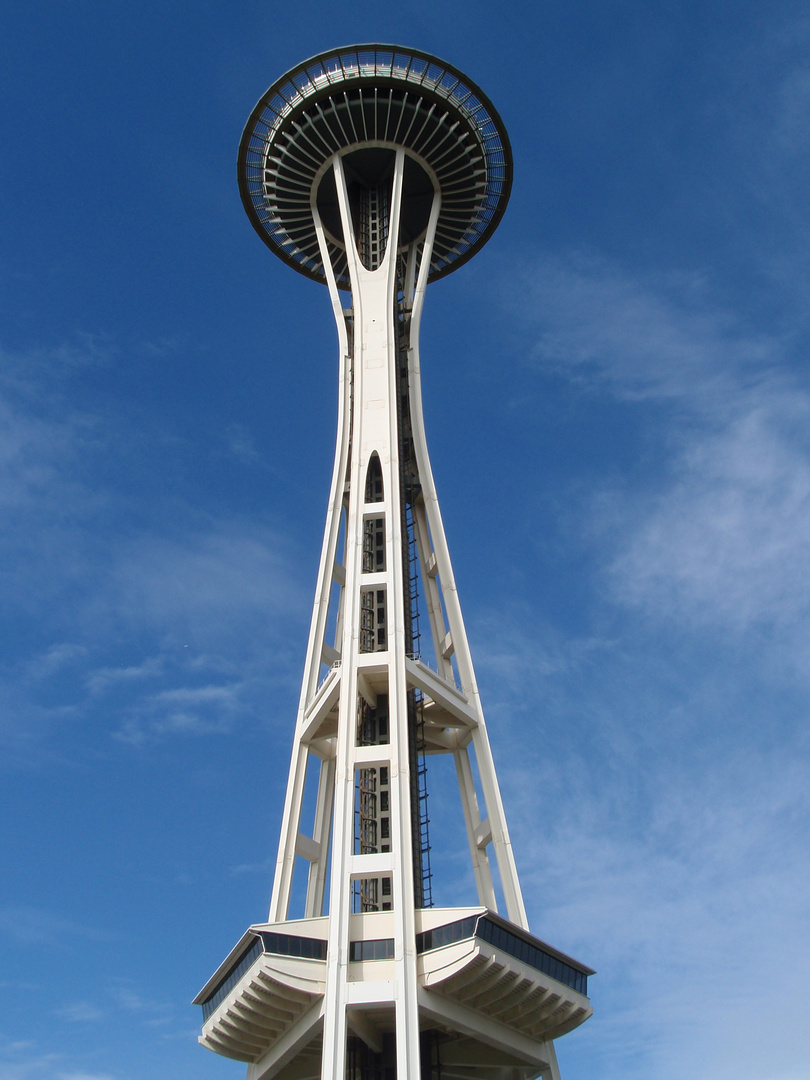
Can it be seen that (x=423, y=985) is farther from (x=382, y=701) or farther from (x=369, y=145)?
(x=369, y=145)

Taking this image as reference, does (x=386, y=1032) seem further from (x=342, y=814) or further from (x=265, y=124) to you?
(x=265, y=124)

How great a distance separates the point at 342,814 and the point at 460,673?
10.2 metres

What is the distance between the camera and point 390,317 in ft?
169

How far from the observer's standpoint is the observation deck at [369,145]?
53812 mm

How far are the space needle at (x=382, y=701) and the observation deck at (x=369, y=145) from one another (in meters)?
0.11

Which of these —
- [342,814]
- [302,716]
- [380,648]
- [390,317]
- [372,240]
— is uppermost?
[372,240]

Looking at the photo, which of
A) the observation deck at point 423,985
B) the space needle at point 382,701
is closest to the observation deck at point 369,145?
the space needle at point 382,701

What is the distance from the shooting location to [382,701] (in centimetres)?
4606

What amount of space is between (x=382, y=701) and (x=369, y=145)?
29.5 m

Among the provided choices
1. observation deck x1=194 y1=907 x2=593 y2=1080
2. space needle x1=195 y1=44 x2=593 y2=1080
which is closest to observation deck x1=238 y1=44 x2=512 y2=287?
space needle x1=195 y1=44 x2=593 y2=1080

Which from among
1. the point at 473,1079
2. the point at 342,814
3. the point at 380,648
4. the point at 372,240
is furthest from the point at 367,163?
the point at 473,1079

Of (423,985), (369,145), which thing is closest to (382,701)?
(423,985)

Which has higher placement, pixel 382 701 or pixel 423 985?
pixel 382 701

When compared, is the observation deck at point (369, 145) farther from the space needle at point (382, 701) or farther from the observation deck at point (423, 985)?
the observation deck at point (423, 985)
